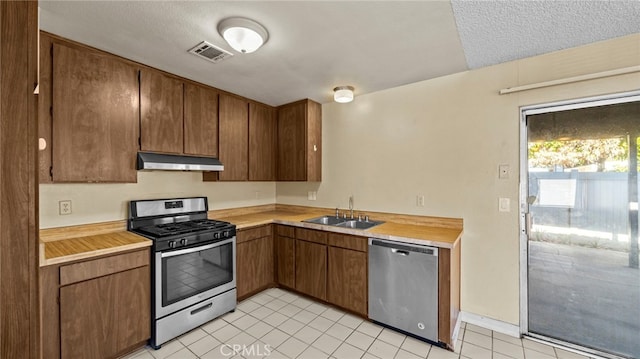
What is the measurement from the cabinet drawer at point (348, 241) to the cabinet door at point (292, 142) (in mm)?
1017

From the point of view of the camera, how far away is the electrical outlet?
2.17 meters

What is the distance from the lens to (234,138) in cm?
322

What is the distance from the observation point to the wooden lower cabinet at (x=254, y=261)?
288 cm

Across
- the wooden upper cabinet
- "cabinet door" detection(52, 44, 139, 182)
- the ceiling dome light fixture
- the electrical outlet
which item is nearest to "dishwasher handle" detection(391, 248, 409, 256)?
the wooden upper cabinet

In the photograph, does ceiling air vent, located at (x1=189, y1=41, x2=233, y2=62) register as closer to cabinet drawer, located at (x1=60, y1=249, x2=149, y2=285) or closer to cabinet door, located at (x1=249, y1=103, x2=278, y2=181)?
cabinet door, located at (x1=249, y1=103, x2=278, y2=181)

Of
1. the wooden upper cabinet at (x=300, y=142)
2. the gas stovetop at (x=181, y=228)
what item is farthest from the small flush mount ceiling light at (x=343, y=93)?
the gas stovetop at (x=181, y=228)

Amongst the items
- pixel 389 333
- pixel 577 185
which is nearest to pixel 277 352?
pixel 389 333

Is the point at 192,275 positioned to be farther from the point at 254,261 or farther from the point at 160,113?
the point at 160,113

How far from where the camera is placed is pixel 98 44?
2.04 meters

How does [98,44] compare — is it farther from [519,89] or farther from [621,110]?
[621,110]

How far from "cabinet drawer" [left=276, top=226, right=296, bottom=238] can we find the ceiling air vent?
1859mm

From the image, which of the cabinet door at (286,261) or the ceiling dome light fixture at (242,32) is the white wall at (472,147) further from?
the ceiling dome light fixture at (242,32)

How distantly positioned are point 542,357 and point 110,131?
383 centimetres

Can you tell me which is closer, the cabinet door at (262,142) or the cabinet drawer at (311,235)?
A: the cabinet drawer at (311,235)
